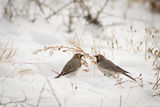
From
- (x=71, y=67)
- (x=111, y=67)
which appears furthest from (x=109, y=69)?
(x=71, y=67)

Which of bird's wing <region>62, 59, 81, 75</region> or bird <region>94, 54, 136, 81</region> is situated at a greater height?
bird's wing <region>62, 59, 81, 75</region>

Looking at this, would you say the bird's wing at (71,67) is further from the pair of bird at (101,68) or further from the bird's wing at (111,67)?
the bird's wing at (111,67)

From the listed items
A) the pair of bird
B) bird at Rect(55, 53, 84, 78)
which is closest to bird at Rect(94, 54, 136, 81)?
the pair of bird

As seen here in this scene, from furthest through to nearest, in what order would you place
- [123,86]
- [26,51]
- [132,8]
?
[132,8], [26,51], [123,86]

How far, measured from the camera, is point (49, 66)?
3.25 m

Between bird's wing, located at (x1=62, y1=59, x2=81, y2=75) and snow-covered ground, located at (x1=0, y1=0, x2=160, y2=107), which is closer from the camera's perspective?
snow-covered ground, located at (x1=0, y1=0, x2=160, y2=107)

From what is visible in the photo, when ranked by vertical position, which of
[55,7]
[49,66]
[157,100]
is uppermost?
[55,7]

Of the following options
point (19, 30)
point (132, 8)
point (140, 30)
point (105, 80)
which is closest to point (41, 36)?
point (19, 30)

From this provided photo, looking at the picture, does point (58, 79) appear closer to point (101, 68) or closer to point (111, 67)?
point (101, 68)

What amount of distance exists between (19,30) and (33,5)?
1585mm

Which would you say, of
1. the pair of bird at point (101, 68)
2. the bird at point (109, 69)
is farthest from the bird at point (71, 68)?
the bird at point (109, 69)

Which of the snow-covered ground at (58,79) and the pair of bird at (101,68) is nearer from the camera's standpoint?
the snow-covered ground at (58,79)

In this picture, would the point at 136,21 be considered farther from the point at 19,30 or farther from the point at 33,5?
the point at 19,30

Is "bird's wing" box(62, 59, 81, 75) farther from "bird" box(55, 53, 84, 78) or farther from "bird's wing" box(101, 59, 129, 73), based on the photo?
"bird's wing" box(101, 59, 129, 73)
